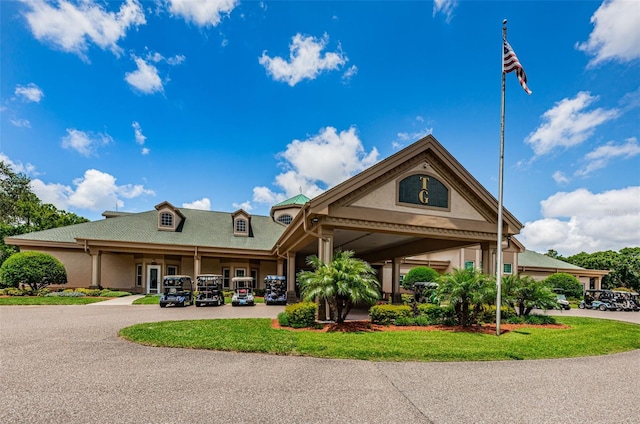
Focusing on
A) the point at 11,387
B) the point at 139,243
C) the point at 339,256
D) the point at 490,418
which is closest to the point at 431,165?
the point at 339,256

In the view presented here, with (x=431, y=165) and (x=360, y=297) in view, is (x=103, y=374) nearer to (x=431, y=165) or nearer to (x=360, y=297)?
(x=360, y=297)

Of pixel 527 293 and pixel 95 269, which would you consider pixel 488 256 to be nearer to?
pixel 527 293

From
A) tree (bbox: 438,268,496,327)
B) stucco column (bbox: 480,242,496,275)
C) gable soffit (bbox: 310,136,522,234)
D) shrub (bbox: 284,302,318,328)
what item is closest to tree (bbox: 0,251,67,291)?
shrub (bbox: 284,302,318,328)

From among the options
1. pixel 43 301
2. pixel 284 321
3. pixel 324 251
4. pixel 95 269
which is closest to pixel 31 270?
pixel 95 269

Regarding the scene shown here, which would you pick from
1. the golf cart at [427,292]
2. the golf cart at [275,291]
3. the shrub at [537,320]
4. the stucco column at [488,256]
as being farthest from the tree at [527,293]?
the golf cart at [275,291]

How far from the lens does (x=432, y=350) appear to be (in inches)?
329

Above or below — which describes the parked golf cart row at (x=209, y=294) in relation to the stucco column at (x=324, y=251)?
below

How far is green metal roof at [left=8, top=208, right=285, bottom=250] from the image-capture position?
2553 cm

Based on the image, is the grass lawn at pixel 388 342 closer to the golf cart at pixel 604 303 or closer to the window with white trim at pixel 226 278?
the golf cart at pixel 604 303

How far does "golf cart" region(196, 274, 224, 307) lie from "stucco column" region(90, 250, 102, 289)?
792 centimetres

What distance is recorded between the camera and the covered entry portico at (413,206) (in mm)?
13430

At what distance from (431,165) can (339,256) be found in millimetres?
6129

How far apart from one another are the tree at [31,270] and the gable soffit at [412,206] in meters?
19.7

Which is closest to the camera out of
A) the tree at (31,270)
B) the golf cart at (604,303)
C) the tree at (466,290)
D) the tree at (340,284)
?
the tree at (340,284)
